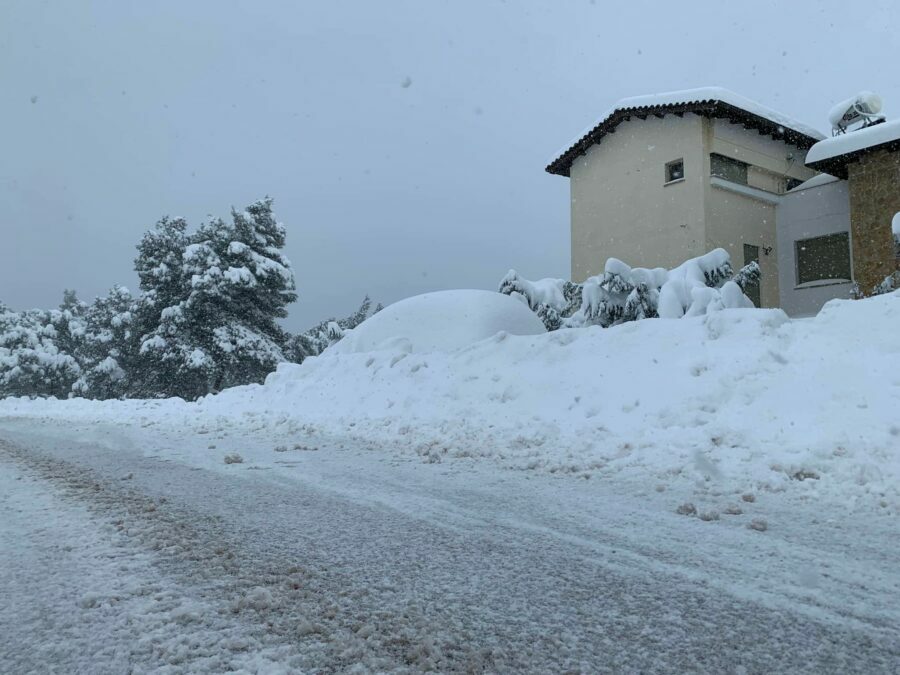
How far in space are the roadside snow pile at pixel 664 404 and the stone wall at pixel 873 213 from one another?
10.4m

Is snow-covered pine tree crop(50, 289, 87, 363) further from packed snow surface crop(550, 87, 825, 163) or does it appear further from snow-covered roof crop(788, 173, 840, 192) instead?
snow-covered roof crop(788, 173, 840, 192)

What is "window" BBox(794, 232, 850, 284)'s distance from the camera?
17030 mm

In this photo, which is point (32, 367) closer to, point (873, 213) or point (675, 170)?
point (675, 170)

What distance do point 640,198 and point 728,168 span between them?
273 cm

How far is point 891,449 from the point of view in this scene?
4109mm

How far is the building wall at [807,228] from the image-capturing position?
1691 cm

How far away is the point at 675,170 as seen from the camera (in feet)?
61.2

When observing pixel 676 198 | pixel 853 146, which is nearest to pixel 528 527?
pixel 853 146

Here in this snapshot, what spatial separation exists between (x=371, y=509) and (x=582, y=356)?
16.4 ft

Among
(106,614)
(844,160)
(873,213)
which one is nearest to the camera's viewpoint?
(106,614)

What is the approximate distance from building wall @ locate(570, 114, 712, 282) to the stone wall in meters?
3.79

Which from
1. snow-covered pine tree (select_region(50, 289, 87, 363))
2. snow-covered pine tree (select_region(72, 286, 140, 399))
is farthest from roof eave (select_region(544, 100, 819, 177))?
snow-covered pine tree (select_region(50, 289, 87, 363))

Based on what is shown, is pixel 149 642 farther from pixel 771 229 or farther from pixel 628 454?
pixel 771 229

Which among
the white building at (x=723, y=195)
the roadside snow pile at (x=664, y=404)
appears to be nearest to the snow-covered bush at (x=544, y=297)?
the roadside snow pile at (x=664, y=404)
